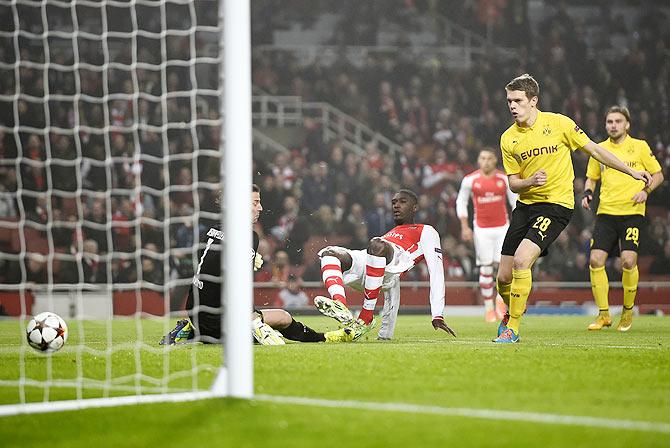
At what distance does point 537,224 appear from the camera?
7.98 meters

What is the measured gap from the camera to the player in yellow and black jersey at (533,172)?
7945mm

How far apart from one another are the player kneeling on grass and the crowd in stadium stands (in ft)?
18.9

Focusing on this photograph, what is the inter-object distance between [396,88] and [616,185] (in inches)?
458

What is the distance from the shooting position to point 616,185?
1036 cm

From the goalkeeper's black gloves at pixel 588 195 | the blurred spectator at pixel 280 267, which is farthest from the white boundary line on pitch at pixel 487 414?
the blurred spectator at pixel 280 267

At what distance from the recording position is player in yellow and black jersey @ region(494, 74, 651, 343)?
7.95m

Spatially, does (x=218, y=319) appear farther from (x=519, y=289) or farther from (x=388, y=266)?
(x=519, y=289)

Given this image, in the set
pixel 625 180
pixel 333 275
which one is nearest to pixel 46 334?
pixel 333 275

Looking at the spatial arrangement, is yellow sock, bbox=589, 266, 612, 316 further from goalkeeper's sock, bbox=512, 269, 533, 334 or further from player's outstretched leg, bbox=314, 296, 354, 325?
player's outstretched leg, bbox=314, 296, 354, 325

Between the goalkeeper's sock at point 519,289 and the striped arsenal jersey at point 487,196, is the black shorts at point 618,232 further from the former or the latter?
the goalkeeper's sock at point 519,289

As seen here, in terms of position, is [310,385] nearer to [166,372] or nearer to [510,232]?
[166,372]

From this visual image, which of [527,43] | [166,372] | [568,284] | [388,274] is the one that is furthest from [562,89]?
[166,372]

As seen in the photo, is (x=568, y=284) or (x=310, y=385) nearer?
(x=310, y=385)

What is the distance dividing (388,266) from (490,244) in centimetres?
445
